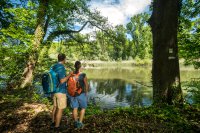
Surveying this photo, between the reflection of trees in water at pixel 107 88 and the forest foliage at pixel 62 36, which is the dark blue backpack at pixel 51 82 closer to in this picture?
the forest foliage at pixel 62 36

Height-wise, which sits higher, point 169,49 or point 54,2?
point 54,2

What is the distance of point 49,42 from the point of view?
1585 cm

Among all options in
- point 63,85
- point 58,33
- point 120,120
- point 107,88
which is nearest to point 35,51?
point 58,33

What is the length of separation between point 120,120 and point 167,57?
2.90 meters

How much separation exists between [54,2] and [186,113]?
10301mm

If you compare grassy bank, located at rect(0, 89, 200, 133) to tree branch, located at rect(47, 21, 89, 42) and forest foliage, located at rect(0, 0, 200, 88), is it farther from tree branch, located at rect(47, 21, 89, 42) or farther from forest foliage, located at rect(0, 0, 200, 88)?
tree branch, located at rect(47, 21, 89, 42)

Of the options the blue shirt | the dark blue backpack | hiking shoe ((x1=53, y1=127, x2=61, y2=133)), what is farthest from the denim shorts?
hiking shoe ((x1=53, y1=127, x2=61, y2=133))

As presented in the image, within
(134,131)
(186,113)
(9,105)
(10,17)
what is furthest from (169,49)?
(10,17)

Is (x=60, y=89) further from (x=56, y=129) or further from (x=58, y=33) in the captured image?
(x=58, y=33)

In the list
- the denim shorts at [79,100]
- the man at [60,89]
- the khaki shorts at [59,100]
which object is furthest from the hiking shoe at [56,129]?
the denim shorts at [79,100]

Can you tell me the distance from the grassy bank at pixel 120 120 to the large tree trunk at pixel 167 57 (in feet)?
1.57

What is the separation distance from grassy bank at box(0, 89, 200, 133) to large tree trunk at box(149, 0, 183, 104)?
0.48 meters

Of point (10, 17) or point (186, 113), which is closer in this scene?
point (186, 113)

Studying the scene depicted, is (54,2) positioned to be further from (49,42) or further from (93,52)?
(93,52)
